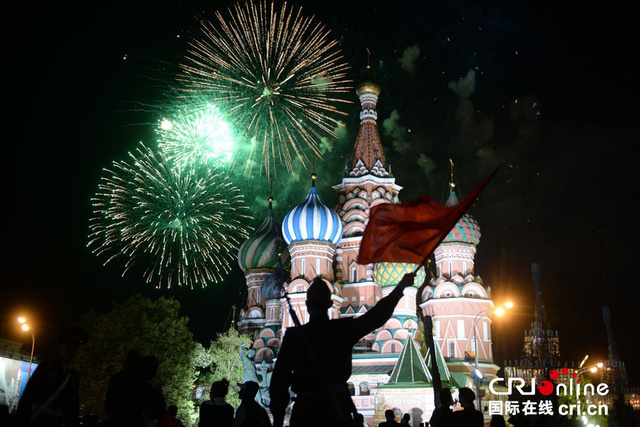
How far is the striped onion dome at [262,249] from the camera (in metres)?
49.6

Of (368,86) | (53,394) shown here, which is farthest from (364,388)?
(53,394)

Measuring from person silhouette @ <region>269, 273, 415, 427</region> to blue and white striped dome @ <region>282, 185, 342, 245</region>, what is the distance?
3580cm

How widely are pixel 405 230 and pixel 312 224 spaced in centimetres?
3296

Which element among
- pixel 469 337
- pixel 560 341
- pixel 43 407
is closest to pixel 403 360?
pixel 469 337

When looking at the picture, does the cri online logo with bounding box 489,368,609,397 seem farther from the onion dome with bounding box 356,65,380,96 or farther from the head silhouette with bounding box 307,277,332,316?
the onion dome with bounding box 356,65,380,96

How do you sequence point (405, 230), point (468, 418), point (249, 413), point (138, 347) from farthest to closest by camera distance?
point (138, 347)
point (405, 230)
point (249, 413)
point (468, 418)

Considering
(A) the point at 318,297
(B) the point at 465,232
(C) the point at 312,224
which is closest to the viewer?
(A) the point at 318,297

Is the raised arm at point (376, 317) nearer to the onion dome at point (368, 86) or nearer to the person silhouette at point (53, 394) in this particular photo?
the person silhouette at point (53, 394)

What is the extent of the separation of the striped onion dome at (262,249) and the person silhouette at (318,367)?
147 ft

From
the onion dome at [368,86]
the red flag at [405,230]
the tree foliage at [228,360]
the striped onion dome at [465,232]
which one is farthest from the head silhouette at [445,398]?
the onion dome at [368,86]

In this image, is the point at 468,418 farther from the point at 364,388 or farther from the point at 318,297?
the point at 364,388

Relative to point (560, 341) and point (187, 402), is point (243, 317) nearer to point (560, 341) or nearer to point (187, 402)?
point (187, 402)

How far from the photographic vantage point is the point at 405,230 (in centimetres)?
748

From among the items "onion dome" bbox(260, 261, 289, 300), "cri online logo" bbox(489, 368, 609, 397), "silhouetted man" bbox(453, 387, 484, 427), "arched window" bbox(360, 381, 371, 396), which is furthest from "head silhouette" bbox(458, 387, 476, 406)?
"onion dome" bbox(260, 261, 289, 300)
